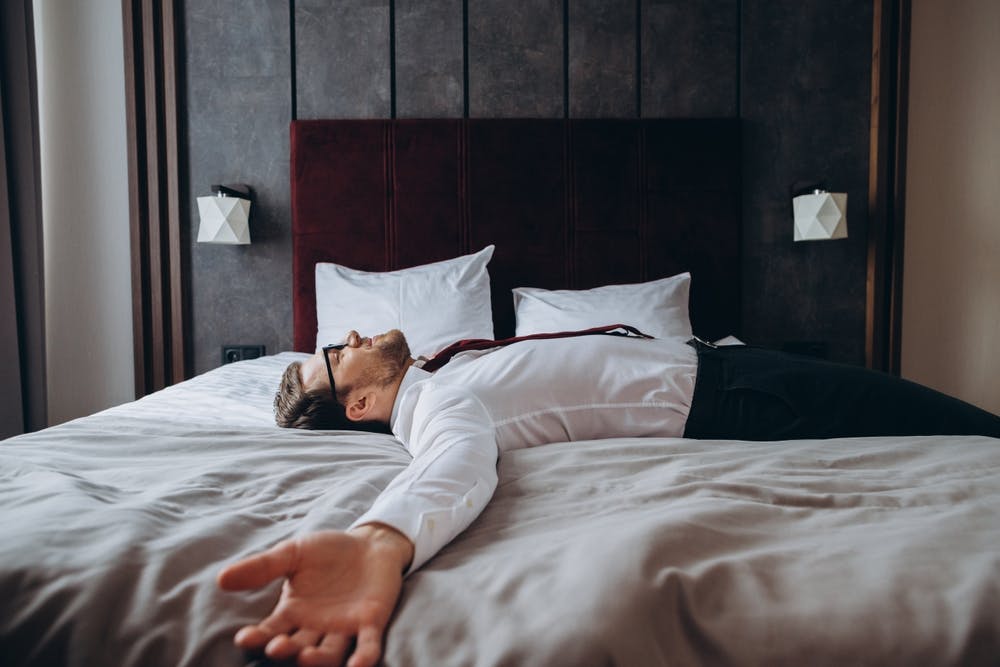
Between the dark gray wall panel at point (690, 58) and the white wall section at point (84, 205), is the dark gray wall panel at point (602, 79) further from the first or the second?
the white wall section at point (84, 205)

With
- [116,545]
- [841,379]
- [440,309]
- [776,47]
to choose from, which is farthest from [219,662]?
[776,47]

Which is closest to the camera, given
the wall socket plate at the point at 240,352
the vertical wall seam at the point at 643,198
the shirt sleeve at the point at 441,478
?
the shirt sleeve at the point at 441,478

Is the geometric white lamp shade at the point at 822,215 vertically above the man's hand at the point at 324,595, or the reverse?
the geometric white lamp shade at the point at 822,215

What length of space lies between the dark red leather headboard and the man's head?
1441 millimetres

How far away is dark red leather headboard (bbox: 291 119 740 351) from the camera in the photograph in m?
2.83

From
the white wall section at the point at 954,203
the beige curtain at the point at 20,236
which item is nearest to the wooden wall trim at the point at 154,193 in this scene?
the beige curtain at the point at 20,236

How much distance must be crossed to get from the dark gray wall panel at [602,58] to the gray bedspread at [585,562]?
7.37 ft

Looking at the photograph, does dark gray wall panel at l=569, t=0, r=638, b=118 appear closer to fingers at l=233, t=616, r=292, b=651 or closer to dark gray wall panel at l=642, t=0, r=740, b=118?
dark gray wall panel at l=642, t=0, r=740, b=118

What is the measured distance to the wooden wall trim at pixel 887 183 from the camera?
2.84 meters

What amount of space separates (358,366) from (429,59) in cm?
201

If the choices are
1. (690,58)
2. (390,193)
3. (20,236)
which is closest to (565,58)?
(690,58)

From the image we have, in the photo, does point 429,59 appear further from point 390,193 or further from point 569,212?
point 569,212

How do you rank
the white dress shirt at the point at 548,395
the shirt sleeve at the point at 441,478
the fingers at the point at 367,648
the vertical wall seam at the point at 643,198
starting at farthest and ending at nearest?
the vertical wall seam at the point at 643,198 < the white dress shirt at the point at 548,395 < the shirt sleeve at the point at 441,478 < the fingers at the point at 367,648

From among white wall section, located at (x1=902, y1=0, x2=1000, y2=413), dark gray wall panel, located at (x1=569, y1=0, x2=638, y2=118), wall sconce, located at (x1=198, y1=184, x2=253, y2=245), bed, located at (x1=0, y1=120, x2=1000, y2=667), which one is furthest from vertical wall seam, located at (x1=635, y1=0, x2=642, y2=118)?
bed, located at (x1=0, y1=120, x2=1000, y2=667)
